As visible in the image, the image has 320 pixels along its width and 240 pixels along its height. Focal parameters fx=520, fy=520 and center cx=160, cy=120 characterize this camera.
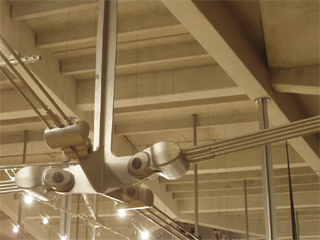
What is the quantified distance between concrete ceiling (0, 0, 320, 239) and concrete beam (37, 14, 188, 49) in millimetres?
14

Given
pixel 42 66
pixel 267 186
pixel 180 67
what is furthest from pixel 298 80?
pixel 42 66

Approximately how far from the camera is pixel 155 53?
8.07m

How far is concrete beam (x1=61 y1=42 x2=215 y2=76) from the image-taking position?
7.84m

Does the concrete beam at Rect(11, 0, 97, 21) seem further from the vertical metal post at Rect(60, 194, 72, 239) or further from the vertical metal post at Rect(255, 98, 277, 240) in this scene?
the vertical metal post at Rect(60, 194, 72, 239)

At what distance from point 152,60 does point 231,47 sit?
2002 mm

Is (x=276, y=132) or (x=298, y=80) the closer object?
(x=276, y=132)

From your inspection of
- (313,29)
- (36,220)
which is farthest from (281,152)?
(36,220)

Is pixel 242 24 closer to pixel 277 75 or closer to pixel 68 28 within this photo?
pixel 277 75

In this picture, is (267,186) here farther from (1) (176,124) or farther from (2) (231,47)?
(1) (176,124)

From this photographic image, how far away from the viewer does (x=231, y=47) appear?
6.28m

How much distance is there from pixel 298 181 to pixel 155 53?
26.7 feet

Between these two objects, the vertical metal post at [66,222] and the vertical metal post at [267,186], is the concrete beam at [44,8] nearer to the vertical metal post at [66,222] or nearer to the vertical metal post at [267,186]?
the vertical metal post at [267,186]

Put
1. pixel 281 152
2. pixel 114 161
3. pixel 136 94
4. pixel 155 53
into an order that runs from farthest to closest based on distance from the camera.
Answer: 1. pixel 281 152
2. pixel 136 94
3. pixel 155 53
4. pixel 114 161

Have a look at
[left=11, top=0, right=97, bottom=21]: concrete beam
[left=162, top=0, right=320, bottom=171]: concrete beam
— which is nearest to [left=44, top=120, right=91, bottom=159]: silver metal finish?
[left=162, top=0, right=320, bottom=171]: concrete beam
